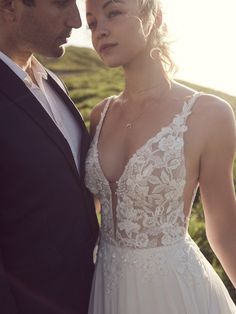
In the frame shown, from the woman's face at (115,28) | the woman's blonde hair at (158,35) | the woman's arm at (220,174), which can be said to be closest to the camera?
the woman's arm at (220,174)

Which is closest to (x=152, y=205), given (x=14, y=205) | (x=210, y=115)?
(x=210, y=115)

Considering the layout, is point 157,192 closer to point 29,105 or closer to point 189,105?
point 189,105

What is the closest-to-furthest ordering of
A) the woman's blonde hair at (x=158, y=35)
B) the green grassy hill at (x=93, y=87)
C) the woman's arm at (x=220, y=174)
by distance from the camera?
the woman's arm at (x=220, y=174), the woman's blonde hair at (x=158, y=35), the green grassy hill at (x=93, y=87)

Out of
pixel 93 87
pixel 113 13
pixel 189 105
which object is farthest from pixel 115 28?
pixel 93 87

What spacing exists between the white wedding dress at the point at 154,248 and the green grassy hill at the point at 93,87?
918 millimetres

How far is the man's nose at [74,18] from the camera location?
133 inches

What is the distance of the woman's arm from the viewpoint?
3.09 meters

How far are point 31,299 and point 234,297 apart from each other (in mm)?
2817

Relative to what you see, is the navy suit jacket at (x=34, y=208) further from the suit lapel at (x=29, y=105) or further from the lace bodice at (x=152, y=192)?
the lace bodice at (x=152, y=192)

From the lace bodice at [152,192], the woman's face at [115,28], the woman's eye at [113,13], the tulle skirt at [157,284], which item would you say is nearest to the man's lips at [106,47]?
the woman's face at [115,28]

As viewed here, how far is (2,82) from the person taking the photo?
9.61 feet

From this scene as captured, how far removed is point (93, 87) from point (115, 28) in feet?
48.5

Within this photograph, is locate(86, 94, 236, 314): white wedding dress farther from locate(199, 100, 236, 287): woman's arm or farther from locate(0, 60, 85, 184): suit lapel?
locate(0, 60, 85, 184): suit lapel

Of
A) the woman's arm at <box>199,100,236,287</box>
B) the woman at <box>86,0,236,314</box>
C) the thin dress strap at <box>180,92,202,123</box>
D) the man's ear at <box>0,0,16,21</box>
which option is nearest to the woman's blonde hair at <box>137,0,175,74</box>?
the woman at <box>86,0,236,314</box>
